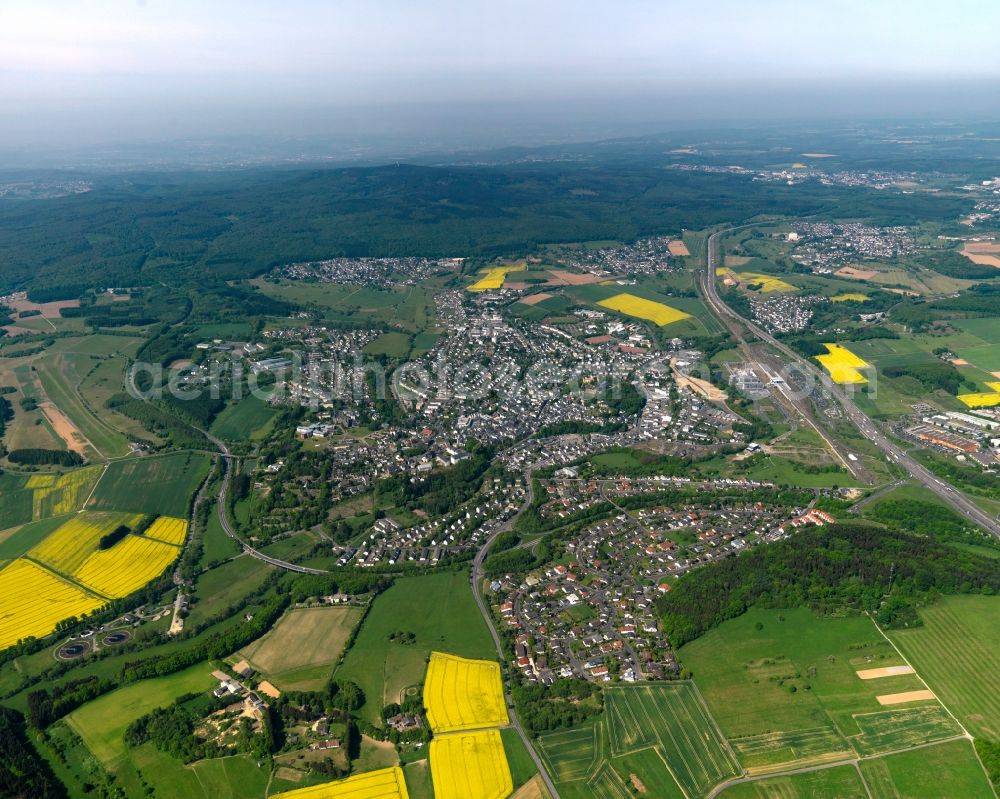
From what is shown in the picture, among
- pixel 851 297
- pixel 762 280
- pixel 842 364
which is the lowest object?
pixel 842 364

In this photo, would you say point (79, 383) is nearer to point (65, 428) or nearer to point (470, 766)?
point (65, 428)

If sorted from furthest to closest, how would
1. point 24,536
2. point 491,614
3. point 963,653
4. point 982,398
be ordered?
1. point 982,398
2. point 24,536
3. point 491,614
4. point 963,653

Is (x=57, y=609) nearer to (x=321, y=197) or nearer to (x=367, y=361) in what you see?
(x=367, y=361)

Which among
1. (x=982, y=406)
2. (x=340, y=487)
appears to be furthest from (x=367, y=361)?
(x=982, y=406)

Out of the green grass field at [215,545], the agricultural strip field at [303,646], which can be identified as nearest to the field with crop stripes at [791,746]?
the agricultural strip field at [303,646]

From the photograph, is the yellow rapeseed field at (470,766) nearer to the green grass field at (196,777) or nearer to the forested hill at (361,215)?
the green grass field at (196,777)

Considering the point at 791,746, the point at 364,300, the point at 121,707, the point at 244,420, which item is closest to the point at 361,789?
the point at 121,707
